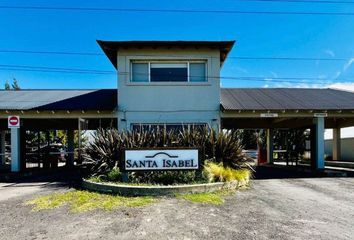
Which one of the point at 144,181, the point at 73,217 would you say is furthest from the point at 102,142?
the point at 73,217

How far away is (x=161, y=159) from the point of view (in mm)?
9867

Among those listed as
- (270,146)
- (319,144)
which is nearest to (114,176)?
(319,144)

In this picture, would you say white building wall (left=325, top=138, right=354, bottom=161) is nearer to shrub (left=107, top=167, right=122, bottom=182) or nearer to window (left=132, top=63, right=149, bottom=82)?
window (left=132, top=63, right=149, bottom=82)

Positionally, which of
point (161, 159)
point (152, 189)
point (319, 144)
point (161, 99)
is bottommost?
point (152, 189)

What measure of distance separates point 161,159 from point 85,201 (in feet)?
9.24

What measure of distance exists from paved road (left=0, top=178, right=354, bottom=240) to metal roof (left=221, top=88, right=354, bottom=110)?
635 cm

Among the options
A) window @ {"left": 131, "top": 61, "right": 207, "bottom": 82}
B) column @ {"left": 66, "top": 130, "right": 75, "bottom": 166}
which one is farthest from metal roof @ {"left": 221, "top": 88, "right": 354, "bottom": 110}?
column @ {"left": 66, "top": 130, "right": 75, "bottom": 166}

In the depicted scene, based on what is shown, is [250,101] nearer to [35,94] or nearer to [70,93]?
[70,93]

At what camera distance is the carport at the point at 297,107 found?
14289 mm

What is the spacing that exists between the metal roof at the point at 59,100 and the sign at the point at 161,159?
4.94 meters

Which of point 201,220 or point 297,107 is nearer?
point 201,220

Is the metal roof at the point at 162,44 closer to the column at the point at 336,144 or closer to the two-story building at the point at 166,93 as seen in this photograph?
the two-story building at the point at 166,93

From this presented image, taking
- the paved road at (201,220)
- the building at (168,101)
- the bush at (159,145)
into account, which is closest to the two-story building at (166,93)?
the building at (168,101)

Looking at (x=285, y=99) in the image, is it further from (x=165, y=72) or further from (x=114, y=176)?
(x=114, y=176)
